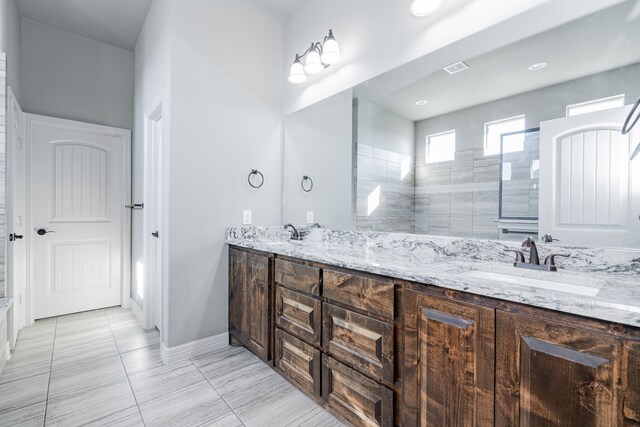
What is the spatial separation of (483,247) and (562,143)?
59cm

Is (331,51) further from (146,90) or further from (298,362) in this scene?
(298,362)

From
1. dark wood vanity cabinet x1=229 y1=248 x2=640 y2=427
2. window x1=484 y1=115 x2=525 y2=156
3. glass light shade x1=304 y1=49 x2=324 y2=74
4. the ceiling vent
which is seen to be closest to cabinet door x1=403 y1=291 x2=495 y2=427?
dark wood vanity cabinet x1=229 y1=248 x2=640 y2=427

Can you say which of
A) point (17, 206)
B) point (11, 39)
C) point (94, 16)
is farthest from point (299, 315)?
point (94, 16)

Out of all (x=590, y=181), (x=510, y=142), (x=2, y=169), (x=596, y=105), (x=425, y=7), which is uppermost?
(x=425, y=7)

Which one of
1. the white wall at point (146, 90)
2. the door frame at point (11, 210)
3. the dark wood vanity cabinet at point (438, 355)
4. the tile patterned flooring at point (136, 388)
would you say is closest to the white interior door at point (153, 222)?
the white wall at point (146, 90)

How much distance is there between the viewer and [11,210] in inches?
94.8

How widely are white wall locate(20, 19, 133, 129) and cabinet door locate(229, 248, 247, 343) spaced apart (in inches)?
96.2

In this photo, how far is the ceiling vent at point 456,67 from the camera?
1762 mm

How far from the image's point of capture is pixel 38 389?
6.63 feet

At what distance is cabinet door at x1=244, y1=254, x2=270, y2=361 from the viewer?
2168 mm

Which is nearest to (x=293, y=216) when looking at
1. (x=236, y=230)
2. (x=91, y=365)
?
(x=236, y=230)

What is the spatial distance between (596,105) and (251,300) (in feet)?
7.36

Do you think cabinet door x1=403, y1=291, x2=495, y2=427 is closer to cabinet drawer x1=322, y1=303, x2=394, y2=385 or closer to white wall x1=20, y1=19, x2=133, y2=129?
cabinet drawer x1=322, y1=303, x2=394, y2=385

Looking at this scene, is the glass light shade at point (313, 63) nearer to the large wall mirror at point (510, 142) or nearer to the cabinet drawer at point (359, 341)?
the large wall mirror at point (510, 142)
